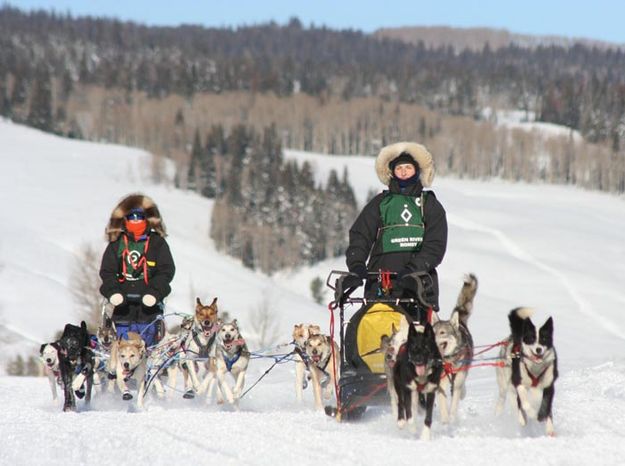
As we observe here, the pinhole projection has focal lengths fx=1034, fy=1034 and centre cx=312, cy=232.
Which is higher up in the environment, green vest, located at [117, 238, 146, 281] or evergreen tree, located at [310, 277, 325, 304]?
green vest, located at [117, 238, 146, 281]

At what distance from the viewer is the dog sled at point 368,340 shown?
7.46 m

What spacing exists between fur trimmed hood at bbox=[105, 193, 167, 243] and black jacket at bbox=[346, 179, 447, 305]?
2.37 metres

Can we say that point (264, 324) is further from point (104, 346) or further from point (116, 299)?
point (116, 299)

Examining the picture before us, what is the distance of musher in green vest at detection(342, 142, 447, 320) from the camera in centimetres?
762

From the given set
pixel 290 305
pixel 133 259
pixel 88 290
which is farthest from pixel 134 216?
pixel 290 305

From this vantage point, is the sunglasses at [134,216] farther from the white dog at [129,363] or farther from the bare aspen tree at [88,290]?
the bare aspen tree at [88,290]

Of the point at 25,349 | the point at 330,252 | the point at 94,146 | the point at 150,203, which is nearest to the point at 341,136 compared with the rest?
the point at 94,146

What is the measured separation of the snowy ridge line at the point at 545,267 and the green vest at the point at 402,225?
141ft

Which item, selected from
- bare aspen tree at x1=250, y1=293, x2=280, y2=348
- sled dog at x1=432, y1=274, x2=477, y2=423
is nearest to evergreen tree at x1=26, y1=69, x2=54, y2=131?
bare aspen tree at x1=250, y1=293, x2=280, y2=348

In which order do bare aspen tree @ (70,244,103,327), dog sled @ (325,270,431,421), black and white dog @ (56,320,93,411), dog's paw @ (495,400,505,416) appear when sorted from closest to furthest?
dog sled @ (325,270,431,421) < dog's paw @ (495,400,505,416) < black and white dog @ (56,320,93,411) < bare aspen tree @ (70,244,103,327)

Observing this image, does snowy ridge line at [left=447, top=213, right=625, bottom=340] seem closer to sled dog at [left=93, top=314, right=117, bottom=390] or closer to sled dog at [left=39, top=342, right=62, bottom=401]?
sled dog at [left=93, top=314, right=117, bottom=390]

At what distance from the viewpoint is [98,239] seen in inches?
2591

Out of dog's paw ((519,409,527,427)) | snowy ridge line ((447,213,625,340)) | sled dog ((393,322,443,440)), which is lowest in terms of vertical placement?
snowy ridge line ((447,213,625,340))

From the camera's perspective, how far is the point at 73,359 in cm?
867
